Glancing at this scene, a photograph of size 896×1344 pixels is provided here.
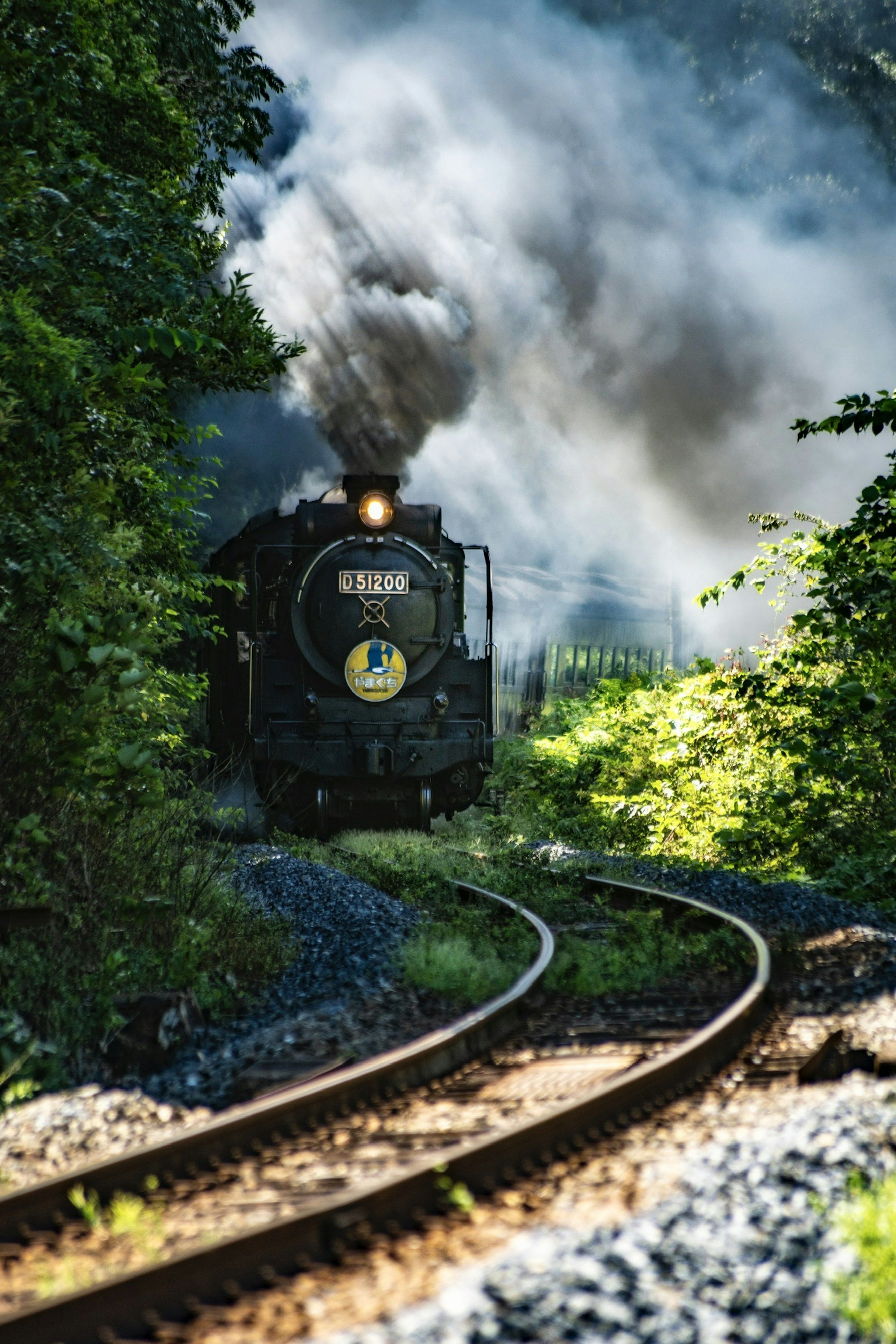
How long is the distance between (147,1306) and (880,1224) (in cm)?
173

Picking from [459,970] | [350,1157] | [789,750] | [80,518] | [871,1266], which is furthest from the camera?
[789,750]

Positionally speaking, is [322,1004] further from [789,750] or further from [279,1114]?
[789,750]

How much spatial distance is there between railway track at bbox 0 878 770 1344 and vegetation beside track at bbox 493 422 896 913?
372 cm

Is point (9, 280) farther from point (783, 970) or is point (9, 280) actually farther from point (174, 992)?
point (783, 970)

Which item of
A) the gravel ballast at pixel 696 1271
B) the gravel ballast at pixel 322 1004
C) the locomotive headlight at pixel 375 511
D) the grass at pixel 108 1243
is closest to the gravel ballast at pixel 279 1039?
the gravel ballast at pixel 322 1004

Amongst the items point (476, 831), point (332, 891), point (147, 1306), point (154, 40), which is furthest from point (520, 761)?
point (147, 1306)

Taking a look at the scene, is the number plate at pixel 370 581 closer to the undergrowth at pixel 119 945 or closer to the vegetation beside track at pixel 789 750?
the vegetation beside track at pixel 789 750

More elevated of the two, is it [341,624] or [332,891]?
[341,624]

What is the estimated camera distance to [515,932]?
6766 mm

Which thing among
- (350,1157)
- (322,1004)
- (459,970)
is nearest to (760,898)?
(459,970)

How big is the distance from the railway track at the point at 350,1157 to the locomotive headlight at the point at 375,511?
24.4 ft

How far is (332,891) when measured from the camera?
7.83m

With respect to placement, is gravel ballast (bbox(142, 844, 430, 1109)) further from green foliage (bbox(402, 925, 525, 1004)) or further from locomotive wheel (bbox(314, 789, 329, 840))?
locomotive wheel (bbox(314, 789, 329, 840))

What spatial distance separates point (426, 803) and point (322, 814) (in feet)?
3.89
